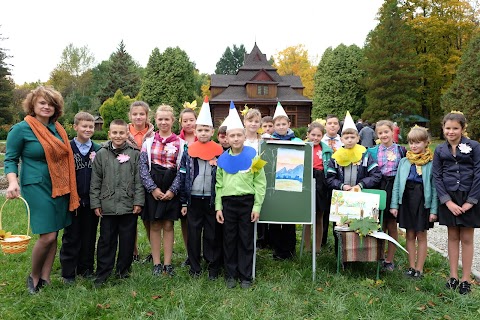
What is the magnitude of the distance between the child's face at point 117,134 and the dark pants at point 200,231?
3.70 feet

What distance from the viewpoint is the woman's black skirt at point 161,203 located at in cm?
482

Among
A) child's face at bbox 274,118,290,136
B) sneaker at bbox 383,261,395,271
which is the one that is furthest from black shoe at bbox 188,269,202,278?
sneaker at bbox 383,261,395,271

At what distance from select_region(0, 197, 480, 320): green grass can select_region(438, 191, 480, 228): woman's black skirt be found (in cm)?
78

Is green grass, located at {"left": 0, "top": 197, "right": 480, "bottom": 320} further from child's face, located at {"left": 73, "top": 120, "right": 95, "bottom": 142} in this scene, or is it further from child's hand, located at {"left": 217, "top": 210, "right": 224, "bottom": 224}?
child's face, located at {"left": 73, "top": 120, "right": 95, "bottom": 142}

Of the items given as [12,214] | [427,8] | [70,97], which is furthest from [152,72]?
[12,214]

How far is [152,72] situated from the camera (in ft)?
144

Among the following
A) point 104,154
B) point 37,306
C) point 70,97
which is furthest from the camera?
point 70,97

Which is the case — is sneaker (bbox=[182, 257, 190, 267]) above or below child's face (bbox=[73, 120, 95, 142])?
below

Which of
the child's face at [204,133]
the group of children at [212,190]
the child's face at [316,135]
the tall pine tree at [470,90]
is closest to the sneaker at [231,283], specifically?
the group of children at [212,190]

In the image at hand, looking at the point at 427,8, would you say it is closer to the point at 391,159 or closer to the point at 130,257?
the point at 391,159

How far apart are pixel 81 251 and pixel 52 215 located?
82 cm

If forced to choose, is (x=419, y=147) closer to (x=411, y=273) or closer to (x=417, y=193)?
(x=417, y=193)

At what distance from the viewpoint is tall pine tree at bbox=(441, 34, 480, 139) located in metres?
26.0

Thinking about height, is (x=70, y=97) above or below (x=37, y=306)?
above
